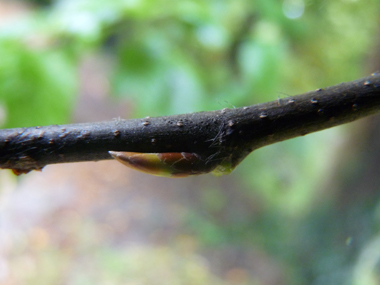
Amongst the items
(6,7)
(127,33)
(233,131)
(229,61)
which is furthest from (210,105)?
(6,7)

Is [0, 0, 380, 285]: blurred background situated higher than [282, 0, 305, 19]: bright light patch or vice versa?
[282, 0, 305, 19]: bright light patch

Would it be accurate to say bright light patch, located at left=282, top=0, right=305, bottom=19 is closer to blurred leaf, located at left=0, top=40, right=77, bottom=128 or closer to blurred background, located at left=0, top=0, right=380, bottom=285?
blurred background, located at left=0, top=0, right=380, bottom=285

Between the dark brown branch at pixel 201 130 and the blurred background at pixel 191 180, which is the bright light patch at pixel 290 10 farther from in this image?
the dark brown branch at pixel 201 130

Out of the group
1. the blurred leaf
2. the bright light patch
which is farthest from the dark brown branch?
the bright light patch

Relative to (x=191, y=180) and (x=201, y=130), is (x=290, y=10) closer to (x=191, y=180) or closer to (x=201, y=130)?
(x=201, y=130)

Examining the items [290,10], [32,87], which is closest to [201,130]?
[32,87]

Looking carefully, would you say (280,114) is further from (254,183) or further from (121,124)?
(254,183)
